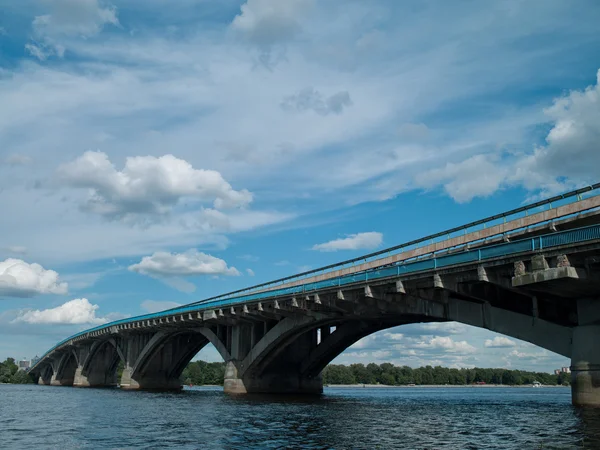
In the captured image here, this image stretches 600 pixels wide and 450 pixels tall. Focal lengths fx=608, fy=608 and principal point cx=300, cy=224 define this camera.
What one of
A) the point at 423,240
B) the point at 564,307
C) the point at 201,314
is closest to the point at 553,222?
the point at 564,307

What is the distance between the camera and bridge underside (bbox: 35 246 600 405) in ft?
106

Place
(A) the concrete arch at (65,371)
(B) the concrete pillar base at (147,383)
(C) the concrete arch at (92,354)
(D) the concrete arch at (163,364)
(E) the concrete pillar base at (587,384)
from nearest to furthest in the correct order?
(E) the concrete pillar base at (587,384)
(D) the concrete arch at (163,364)
(B) the concrete pillar base at (147,383)
(C) the concrete arch at (92,354)
(A) the concrete arch at (65,371)

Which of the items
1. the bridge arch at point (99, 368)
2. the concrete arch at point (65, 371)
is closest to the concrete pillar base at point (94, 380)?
the bridge arch at point (99, 368)

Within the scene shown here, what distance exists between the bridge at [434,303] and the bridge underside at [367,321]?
8 centimetres

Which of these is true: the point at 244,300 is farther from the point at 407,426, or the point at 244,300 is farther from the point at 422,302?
the point at 407,426

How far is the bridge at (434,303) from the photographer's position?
32.1m

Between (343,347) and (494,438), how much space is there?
152 feet

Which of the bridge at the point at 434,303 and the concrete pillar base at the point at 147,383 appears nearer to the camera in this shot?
the bridge at the point at 434,303

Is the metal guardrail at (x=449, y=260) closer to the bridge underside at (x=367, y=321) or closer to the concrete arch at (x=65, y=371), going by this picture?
the bridge underside at (x=367, y=321)

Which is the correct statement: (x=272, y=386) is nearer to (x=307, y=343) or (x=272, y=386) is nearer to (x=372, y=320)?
(x=307, y=343)

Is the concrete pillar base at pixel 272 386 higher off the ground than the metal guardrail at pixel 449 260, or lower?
lower

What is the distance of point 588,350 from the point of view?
32281 mm

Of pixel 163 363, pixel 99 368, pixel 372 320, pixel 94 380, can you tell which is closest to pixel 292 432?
pixel 372 320

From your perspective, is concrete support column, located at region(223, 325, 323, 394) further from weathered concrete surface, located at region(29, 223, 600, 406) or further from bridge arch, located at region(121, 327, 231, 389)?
bridge arch, located at region(121, 327, 231, 389)
